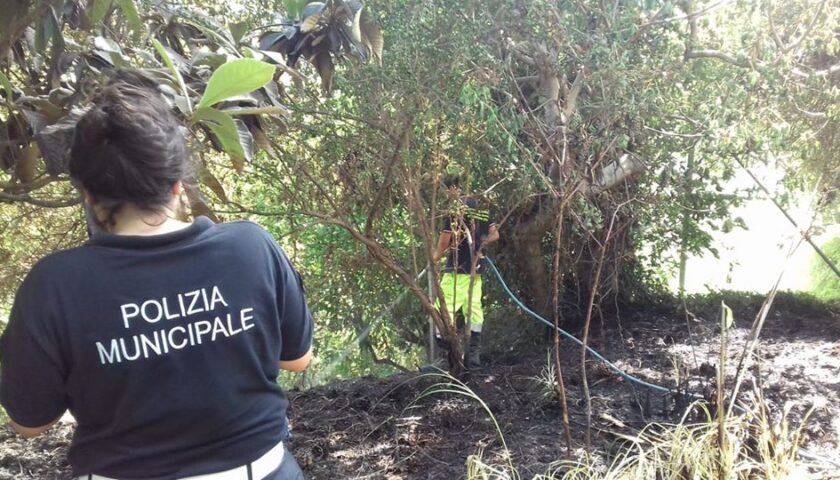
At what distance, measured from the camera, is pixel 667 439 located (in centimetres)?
337

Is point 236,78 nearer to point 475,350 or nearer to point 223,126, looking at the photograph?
point 223,126

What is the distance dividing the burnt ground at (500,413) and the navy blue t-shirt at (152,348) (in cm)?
211

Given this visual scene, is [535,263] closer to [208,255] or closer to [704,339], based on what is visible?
[704,339]

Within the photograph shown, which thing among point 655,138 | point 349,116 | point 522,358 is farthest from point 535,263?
point 349,116

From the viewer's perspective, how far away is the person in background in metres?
4.45

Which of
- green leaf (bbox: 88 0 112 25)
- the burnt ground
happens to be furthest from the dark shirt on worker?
green leaf (bbox: 88 0 112 25)

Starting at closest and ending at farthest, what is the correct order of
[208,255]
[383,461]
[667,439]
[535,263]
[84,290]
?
[84,290] < [208,255] < [667,439] < [383,461] < [535,263]

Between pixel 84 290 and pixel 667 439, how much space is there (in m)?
2.86

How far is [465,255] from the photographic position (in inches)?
219

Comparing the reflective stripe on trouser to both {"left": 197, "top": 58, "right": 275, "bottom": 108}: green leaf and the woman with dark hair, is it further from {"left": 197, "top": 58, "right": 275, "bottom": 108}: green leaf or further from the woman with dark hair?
the woman with dark hair

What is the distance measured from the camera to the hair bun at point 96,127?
4.71 ft

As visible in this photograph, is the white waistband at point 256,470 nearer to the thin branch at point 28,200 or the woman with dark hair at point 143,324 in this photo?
the woman with dark hair at point 143,324

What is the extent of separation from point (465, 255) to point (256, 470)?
13.2ft

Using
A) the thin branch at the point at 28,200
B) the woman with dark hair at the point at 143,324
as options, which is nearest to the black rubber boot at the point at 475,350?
the thin branch at the point at 28,200
